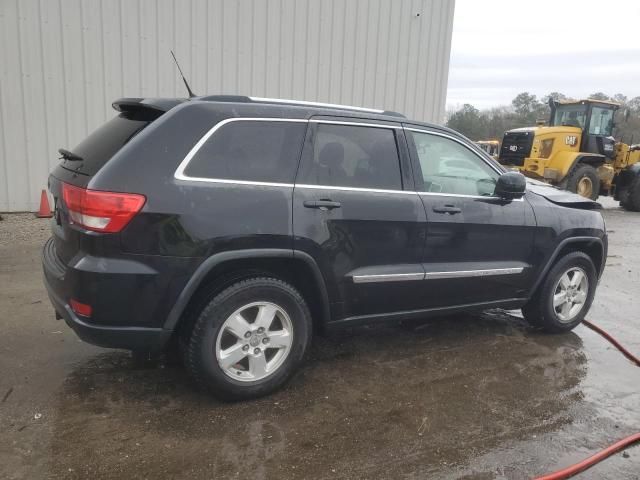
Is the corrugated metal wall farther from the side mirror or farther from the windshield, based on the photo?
the side mirror

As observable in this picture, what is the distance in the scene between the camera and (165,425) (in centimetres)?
296

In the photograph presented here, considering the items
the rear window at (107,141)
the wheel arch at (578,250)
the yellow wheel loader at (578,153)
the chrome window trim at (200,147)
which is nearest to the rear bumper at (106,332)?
the rear window at (107,141)

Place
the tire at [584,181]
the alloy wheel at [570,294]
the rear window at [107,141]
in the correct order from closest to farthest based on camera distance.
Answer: the rear window at [107,141], the alloy wheel at [570,294], the tire at [584,181]

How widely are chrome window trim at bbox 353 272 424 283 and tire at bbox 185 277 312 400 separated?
415mm

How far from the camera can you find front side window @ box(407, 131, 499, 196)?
12.5 ft

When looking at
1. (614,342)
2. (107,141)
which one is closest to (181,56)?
(107,141)

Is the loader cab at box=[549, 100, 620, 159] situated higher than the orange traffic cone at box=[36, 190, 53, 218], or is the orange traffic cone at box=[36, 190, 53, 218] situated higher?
the loader cab at box=[549, 100, 620, 159]

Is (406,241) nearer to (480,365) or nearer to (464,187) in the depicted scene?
(464,187)

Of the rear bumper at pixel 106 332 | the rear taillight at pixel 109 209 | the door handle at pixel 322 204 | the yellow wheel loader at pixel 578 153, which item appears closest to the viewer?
the rear taillight at pixel 109 209

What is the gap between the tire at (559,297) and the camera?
4480mm

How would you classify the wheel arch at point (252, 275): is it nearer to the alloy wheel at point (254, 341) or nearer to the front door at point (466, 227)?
the alloy wheel at point (254, 341)

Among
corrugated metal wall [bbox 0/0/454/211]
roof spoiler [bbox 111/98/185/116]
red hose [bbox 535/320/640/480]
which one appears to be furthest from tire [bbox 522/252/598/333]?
corrugated metal wall [bbox 0/0/454/211]

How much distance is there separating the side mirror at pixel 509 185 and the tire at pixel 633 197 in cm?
1316

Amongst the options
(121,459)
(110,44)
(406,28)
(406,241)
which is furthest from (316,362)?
(406,28)
